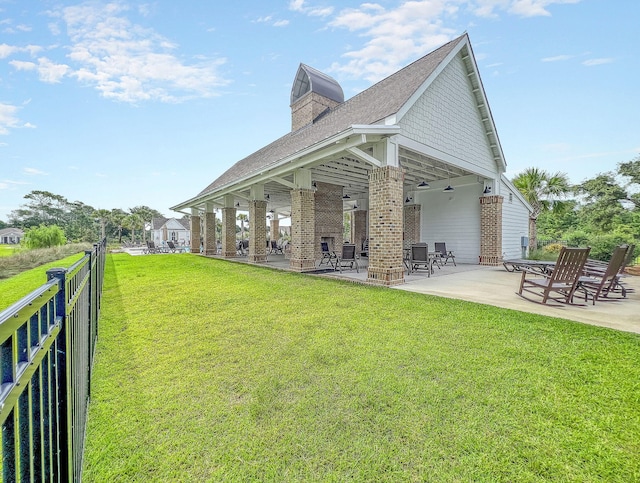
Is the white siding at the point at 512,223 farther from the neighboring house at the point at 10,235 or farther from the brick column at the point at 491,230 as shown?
the neighboring house at the point at 10,235

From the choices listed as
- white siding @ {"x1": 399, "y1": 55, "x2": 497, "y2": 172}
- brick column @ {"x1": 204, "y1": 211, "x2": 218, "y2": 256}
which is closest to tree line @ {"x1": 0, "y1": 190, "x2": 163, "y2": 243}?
brick column @ {"x1": 204, "y1": 211, "x2": 218, "y2": 256}

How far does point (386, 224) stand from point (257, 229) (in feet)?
24.4

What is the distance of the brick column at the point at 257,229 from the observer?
12.7 m

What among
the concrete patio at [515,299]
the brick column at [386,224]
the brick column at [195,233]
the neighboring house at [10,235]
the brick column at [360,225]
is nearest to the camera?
the concrete patio at [515,299]

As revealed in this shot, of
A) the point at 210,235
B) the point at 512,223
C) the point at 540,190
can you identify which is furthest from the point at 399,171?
the point at 210,235

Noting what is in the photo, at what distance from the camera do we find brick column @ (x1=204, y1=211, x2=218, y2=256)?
1809cm

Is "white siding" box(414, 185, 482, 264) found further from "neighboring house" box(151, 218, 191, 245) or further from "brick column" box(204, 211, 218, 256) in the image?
"neighboring house" box(151, 218, 191, 245)

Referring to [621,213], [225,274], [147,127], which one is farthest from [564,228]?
[147,127]

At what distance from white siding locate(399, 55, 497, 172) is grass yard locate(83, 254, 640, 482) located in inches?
231

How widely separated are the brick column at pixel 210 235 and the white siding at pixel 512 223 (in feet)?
51.9

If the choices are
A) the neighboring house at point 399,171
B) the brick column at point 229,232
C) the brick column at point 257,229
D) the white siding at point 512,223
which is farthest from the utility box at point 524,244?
the brick column at point 229,232

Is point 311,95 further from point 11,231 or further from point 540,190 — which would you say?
point 11,231

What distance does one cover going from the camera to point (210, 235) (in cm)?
1819

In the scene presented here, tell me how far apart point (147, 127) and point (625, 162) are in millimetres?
37230
